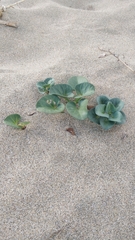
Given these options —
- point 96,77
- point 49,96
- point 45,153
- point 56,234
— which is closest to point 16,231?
point 56,234

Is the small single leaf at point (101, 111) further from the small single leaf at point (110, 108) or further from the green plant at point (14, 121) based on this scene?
the green plant at point (14, 121)

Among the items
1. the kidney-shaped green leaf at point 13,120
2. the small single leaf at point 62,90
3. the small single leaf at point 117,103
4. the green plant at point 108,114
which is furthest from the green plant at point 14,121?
the small single leaf at point 117,103

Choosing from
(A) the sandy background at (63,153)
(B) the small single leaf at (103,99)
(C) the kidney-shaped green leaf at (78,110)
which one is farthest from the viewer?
(B) the small single leaf at (103,99)

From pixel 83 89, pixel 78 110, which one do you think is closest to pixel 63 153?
pixel 78 110

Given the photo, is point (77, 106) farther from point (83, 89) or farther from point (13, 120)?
point (13, 120)

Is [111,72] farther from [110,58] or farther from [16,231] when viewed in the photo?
[16,231]

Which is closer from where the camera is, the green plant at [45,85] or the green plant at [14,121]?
the green plant at [14,121]
